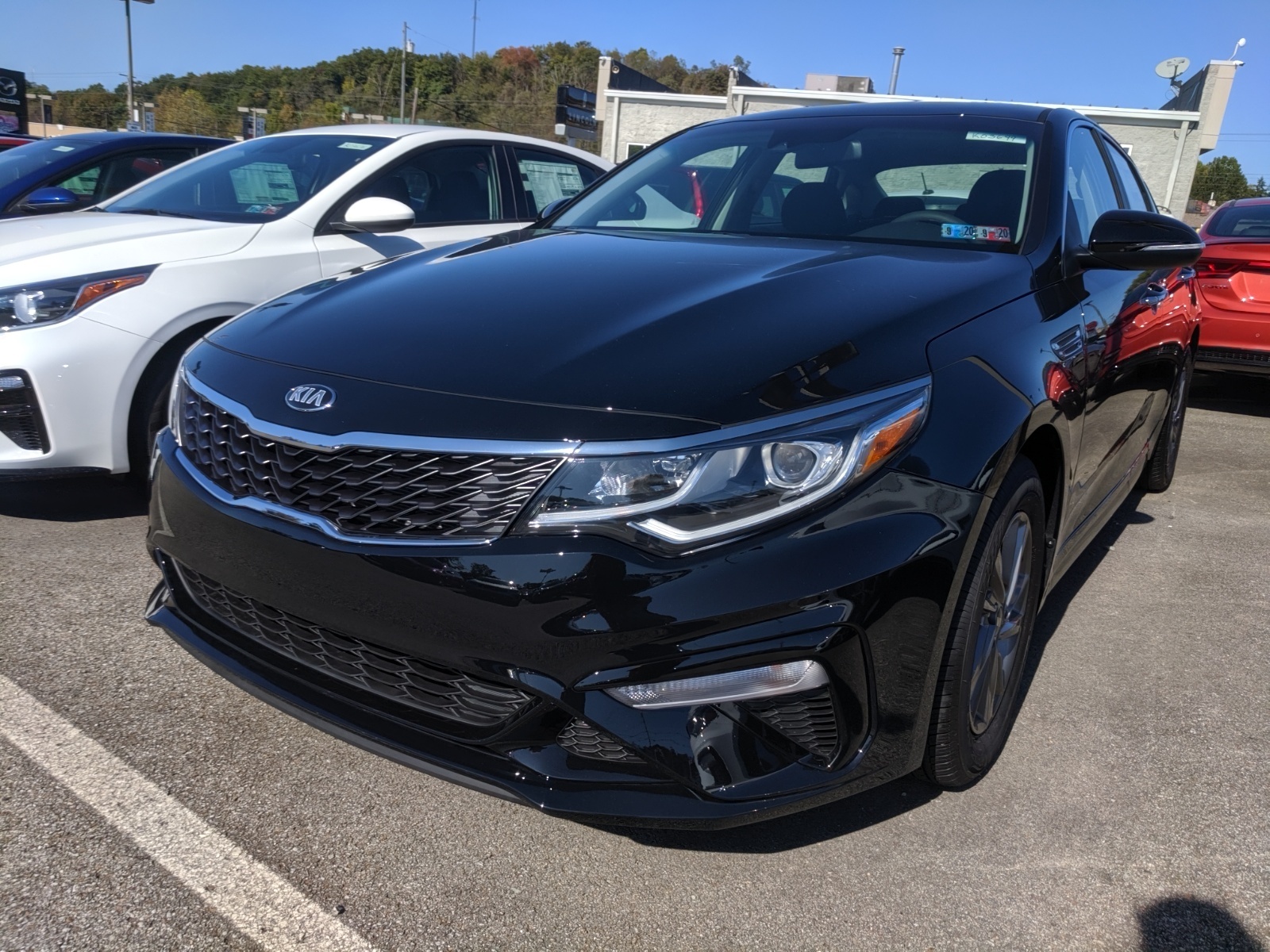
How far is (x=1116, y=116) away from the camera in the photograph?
23.5 meters

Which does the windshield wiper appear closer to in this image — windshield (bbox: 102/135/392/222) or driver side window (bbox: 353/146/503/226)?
windshield (bbox: 102/135/392/222)

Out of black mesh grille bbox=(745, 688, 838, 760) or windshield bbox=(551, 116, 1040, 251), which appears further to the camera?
windshield bbox=(551, 116, 1040, 251)

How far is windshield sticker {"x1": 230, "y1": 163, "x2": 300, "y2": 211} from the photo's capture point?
459 cm

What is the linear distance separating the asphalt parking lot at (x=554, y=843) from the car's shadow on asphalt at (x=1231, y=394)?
5398 mm

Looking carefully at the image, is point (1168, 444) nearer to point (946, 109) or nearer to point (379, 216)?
point (946, 109)

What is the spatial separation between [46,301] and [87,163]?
10.5ft

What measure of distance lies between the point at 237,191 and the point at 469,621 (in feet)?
12.2

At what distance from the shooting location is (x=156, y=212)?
183 inches

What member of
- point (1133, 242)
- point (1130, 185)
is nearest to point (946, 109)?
point (1133, 242)

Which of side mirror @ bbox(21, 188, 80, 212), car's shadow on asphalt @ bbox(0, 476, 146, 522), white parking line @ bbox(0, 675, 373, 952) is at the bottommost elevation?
car's shadow on asphalt @ bbox(0, 476, 146, 522)

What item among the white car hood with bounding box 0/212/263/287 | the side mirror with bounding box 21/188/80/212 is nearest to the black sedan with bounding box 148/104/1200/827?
the white car hood with bounding box 0/212/263/287

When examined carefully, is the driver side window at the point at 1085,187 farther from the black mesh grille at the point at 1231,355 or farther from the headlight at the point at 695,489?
the black mesh grille at the point at 1231,355

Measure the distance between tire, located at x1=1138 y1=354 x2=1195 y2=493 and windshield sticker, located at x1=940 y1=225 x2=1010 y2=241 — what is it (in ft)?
6.55

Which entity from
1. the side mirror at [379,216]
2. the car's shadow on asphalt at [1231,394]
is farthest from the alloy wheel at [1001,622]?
the car's shadow on asphalt at [1231,394]
